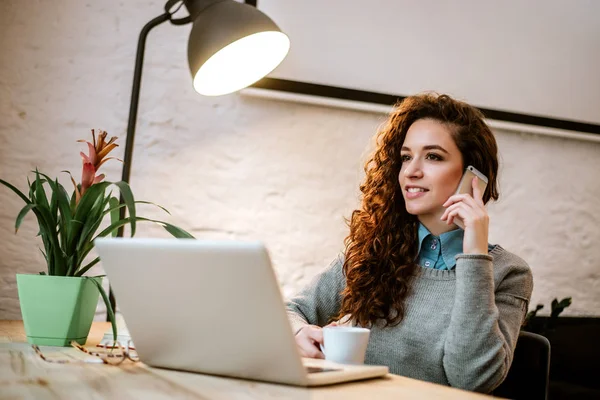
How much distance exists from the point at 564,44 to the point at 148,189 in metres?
1.93

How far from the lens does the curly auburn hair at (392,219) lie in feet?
5.54

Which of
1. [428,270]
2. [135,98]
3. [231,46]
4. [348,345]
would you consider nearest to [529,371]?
[428,270]

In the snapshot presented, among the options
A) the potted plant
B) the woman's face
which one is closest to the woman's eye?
the woman's face

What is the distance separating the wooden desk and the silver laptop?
0.8 inches

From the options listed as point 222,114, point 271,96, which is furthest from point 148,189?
point 271,96

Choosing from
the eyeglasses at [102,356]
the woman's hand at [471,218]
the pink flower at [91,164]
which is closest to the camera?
the eyeglasses at [102,356]

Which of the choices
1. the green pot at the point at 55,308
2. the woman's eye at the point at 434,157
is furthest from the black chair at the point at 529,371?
the green pot at the point at 55,308

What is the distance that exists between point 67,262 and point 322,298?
77 centimetres

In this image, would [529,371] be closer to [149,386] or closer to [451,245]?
[451,245]

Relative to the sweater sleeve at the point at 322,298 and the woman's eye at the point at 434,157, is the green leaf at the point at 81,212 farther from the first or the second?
the woman's eye at the point at 434,157

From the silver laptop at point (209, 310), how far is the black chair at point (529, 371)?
2.07 feet

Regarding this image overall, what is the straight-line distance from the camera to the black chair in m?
1.43

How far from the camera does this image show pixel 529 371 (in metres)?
1.45

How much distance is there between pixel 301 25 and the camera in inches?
94.4
